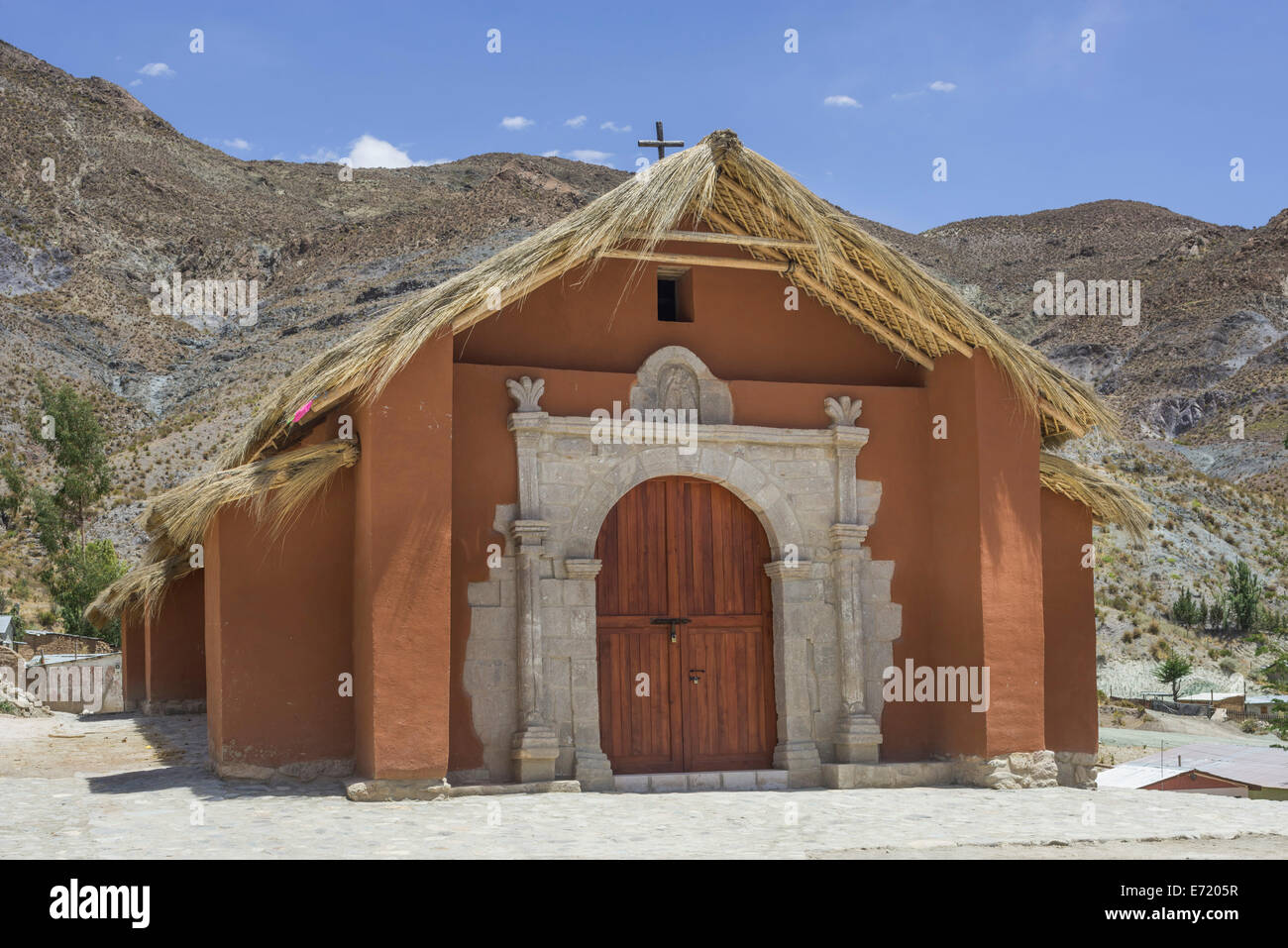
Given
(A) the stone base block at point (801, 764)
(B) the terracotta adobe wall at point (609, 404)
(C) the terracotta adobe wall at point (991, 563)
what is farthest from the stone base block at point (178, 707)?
(C) the terracotta adobe wall at point (991, 563)

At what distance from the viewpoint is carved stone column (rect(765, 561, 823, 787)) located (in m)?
10.0

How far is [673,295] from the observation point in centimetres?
1084

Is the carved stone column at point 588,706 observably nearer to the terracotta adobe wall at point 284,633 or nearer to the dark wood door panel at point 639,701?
the dark wood door panel at point 639,701

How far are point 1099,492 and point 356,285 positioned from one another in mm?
52278

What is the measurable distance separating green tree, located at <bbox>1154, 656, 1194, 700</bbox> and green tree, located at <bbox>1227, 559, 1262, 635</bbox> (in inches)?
140

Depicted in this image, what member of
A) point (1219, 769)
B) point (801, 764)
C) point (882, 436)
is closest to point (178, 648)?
point (801, 764)

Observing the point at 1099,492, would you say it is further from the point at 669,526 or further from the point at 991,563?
the point at 669,526

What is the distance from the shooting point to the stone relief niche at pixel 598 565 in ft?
30.9

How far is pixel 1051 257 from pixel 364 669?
68.5 metres

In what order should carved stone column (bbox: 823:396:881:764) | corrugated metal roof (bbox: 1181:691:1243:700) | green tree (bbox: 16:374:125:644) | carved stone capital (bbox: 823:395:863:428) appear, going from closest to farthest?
carved stone column (bbox: 823:396:881:764), carved stone capital (bbox: 823:395:863:428), corrugated metal roof (bbox: 1181:691:1243:700), green tree (bbox: 16:374:125:644)

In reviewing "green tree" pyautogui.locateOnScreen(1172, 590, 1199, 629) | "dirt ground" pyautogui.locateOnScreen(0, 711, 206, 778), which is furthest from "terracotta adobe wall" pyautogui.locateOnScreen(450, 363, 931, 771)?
"green tree" pyautogui.locateOnScreen(1172, 590, 1199, 629)

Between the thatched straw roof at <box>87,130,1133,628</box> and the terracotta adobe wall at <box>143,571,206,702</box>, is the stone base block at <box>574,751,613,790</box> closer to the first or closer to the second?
the thatched straw roof at <box>87,130,1133,628</box>

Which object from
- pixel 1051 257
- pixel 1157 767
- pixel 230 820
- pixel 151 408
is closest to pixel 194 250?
pixel 151 408
